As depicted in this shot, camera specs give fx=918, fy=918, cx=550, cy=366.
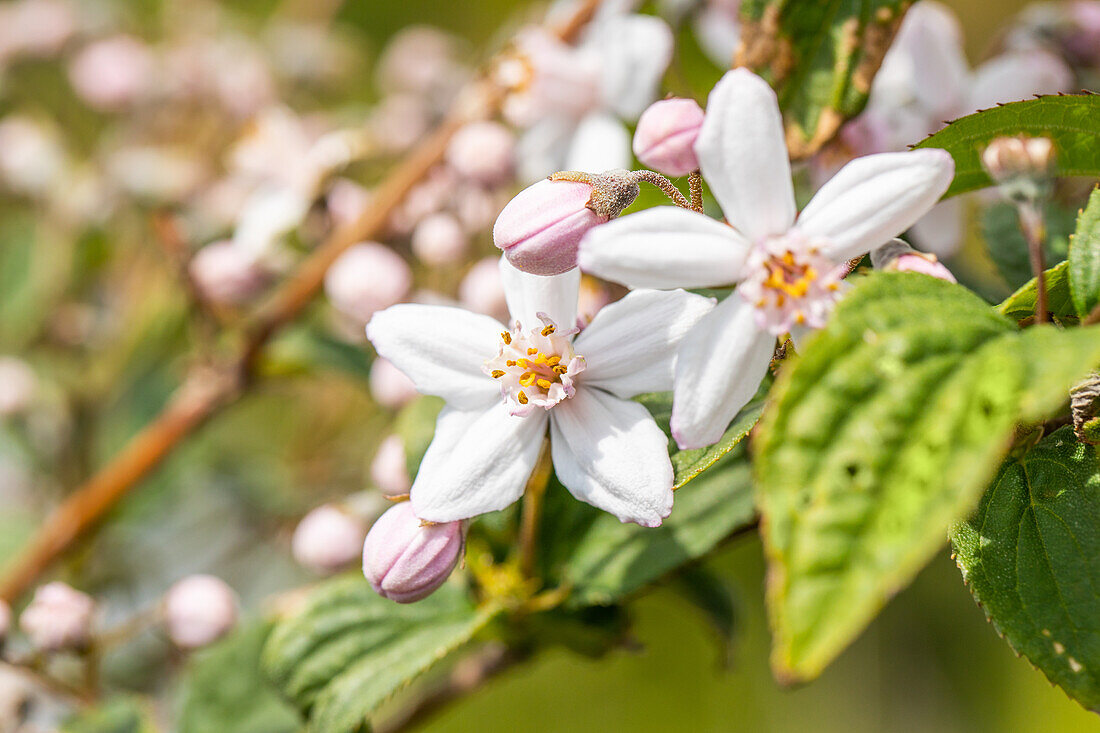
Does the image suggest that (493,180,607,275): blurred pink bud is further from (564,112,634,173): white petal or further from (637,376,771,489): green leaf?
(564,112,634,173): white petal

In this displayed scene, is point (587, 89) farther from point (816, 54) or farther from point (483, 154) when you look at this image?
point (816, 54)

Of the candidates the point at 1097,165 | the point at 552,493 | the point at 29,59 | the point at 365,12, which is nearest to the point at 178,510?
the point at 29,59

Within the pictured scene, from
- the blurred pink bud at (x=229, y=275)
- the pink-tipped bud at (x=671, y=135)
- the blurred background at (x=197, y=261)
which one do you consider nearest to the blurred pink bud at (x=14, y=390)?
the blurred background at (x=197, y=261)

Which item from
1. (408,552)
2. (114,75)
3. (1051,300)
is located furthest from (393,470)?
(114,75)

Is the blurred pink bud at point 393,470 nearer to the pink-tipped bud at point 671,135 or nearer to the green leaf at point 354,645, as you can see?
the green leaf at point 354,645

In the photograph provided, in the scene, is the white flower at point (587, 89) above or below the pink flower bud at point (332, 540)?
above

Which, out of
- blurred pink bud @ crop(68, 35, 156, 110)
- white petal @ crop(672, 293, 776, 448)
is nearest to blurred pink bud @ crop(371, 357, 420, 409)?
white petal @ crop(672, 293, 776, 448)
